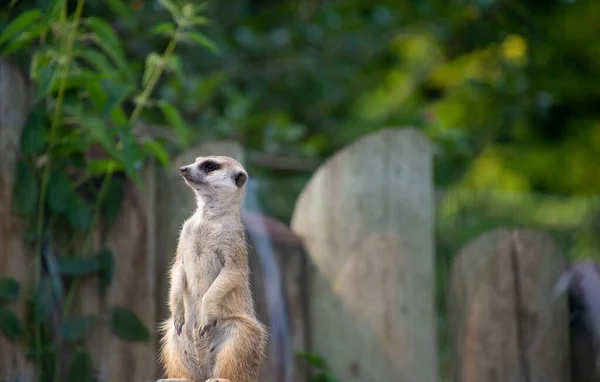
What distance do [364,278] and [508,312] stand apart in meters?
0.68

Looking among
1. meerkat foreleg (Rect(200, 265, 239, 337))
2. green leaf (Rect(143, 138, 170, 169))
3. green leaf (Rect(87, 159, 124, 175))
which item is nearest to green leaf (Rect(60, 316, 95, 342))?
green leaf (Rect(87, 159, 124, 175))

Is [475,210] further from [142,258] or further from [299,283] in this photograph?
[142,258]

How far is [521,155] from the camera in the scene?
24.1ft

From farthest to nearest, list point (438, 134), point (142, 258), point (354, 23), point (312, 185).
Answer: point (354, 23) < point (438, 134) < point (312, 185) < point (142, 258)

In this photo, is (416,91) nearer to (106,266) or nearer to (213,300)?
(106,266)

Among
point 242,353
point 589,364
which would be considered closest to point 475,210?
point 589,364

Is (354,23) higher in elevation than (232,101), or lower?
higher

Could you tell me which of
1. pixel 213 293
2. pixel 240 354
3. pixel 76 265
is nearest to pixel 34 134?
pixel 76 265

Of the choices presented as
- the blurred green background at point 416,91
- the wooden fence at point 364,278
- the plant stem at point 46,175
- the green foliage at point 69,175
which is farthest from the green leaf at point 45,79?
the blurred green background at point 416,91

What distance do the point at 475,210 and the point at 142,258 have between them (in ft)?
5.21

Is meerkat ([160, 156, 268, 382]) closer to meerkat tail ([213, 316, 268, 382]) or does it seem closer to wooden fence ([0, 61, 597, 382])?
meerkat tail ([213, 316, 268, 382])

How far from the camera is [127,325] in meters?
3.66

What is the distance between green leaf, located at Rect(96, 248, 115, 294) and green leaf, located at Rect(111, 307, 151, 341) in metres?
0.11

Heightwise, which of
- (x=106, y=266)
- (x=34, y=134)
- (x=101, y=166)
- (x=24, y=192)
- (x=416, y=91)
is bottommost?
(x=106, y=266)
